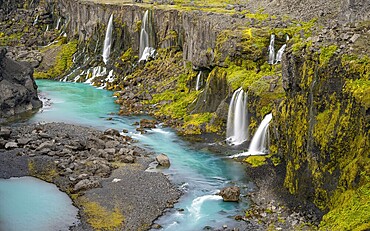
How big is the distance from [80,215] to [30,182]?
8.48 meters

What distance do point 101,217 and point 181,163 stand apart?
1298 cm

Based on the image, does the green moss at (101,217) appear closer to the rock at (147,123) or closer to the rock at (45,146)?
the rock at (45,146)

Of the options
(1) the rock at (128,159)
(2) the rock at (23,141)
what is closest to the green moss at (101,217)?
(1) the rock at (128,159)

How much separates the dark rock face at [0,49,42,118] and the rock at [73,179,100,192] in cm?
2736

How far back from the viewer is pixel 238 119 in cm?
5469

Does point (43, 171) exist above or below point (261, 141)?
below

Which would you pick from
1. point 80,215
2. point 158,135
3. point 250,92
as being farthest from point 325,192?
point 158,135

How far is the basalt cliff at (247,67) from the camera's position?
3341 cm

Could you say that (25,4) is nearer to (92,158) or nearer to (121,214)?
(92,158)

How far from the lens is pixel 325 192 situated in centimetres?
3481

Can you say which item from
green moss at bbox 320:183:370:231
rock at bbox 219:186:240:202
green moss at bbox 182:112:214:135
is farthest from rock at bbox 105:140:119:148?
green moss at bbox 320:183:370:231

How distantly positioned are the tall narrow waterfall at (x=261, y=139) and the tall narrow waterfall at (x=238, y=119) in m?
2.53

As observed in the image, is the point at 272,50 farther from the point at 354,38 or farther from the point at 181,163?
the point at 354,38

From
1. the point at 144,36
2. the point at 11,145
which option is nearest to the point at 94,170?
the point at 11,145
